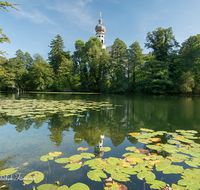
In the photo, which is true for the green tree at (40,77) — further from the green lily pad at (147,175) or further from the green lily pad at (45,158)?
the green lily pad at (147,175)

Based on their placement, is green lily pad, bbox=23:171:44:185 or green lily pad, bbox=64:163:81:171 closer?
green lily pad, bbox=23:171:44:185

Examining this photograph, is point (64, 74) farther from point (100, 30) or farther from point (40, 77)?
point (100, 30)

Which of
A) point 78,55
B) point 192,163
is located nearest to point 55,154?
point 192,163

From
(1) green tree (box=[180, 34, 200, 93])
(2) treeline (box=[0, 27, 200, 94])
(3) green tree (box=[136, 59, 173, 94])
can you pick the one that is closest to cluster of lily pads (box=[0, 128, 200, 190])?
(2) treeline (box=[0, 27, 200, 94])

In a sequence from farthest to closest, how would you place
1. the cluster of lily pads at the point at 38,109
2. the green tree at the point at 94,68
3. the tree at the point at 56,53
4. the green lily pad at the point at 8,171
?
the tree at the point at 56,53, the green tree at the point at 94,68, the cluster of lily pads at the point at 38,109, the green lily pad at the point at 8,171

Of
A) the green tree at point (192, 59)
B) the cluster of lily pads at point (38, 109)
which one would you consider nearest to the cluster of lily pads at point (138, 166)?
the cluster of lily pads at point (38, 109)

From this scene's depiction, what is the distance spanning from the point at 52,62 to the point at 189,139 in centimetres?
→ 3885

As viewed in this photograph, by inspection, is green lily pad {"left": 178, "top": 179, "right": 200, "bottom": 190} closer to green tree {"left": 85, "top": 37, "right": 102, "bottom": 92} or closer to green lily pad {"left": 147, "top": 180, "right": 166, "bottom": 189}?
green lily pad {"left": 147, "top": 180, "right": 166, "bottom": 189}

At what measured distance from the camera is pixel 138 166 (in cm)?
163

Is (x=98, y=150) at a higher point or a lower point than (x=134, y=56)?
lower

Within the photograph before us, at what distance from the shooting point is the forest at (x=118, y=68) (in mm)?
20844

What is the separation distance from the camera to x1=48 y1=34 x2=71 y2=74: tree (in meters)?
35.8

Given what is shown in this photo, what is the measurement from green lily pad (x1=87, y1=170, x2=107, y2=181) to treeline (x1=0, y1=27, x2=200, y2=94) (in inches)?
734

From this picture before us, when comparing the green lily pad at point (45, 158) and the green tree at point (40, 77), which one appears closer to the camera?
the green lily pad at point (45, 158)
